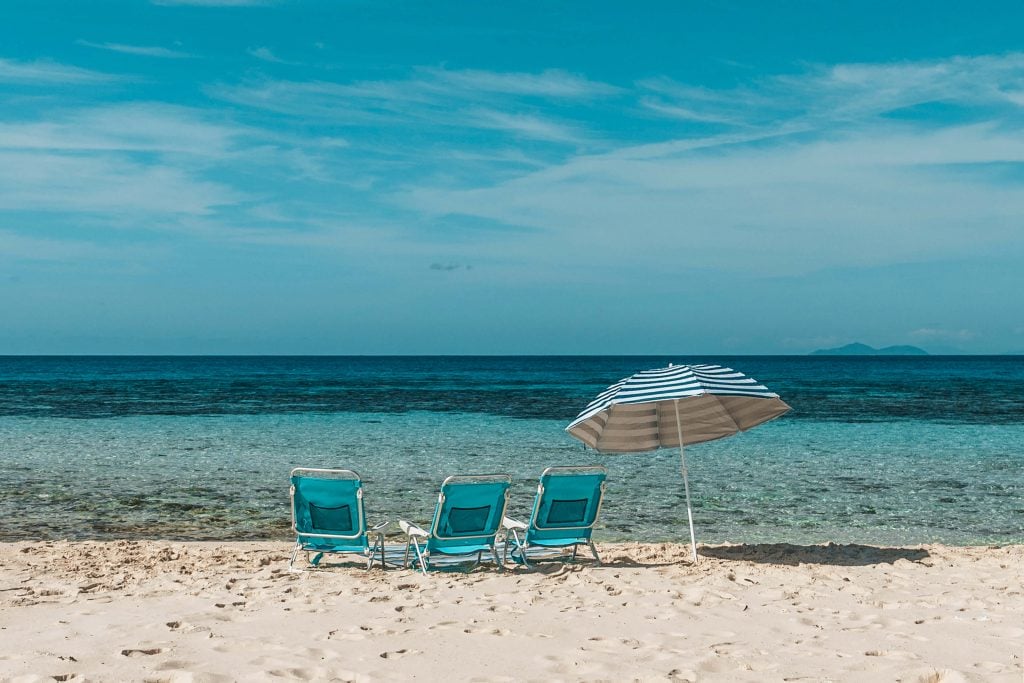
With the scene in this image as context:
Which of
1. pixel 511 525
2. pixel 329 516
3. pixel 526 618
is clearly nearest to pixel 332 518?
pixel 329 516

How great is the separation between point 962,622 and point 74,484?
13.1 m

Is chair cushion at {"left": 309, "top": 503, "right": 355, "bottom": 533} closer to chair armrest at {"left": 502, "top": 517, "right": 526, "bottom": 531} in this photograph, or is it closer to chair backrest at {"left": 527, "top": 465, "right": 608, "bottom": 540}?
chair armrest at {"left": 502, "top": 517, "right": 526, "bottom": 531}

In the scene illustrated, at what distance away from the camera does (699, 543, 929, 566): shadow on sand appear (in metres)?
8.41

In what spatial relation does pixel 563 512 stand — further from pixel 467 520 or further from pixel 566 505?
pixel 467 520

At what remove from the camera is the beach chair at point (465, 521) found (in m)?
7.82

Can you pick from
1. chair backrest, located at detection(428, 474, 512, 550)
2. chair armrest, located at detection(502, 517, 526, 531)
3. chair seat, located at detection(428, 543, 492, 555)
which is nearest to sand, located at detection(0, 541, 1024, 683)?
chair seat, located at detection(428, 543, 492, 555)

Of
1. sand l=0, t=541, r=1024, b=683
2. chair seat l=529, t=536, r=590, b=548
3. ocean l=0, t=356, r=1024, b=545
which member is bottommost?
ocean l=0, t=356, r=1024, b=545

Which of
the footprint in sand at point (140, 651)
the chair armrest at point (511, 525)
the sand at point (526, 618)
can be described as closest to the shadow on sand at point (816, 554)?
the sand at point (526, 618)

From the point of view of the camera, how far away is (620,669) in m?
4.97

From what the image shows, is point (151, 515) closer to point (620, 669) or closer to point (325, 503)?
point (325, 503)

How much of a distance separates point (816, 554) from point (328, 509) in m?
4.70

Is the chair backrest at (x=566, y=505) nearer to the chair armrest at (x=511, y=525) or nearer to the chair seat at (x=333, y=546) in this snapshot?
the chair armrest at (x=511, y=525)

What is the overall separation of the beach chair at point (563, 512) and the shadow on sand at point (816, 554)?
4.61 feet

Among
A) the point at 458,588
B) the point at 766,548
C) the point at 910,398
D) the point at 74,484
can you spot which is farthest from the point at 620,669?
the point at 910,398
